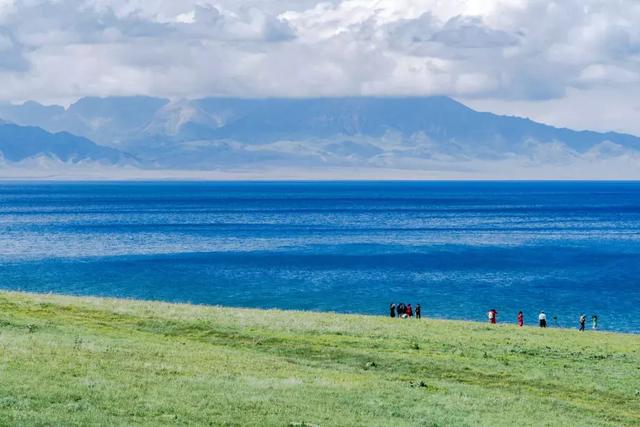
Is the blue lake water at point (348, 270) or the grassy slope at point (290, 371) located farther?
the blue lake water at point (348, 270)

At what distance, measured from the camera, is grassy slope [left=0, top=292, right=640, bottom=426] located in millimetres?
31641

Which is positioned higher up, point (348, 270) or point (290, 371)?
point (290, 371)

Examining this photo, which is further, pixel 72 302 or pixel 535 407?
pixel 72 302

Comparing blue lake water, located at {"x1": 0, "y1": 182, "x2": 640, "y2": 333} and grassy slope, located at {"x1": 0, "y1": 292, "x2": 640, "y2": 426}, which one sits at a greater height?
grassy slope, located at {"x1": 0, "y1": 292, "x2": 640, "y2": 426}

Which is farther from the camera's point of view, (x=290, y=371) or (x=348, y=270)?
(x=348, y=270)

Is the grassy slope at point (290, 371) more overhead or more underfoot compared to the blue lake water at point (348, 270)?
more overhead

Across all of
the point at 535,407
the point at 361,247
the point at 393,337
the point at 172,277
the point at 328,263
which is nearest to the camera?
the point at 535,407

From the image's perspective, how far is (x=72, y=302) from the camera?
61.4 m

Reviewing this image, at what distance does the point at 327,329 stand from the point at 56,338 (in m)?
17.1

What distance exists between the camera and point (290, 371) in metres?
39.9

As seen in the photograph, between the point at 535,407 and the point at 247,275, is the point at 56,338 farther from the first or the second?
the point at 247,275

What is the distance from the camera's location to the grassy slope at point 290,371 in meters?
31.6

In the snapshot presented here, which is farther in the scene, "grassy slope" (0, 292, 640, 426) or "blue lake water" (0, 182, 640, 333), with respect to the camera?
"blue lake water" (0, 182, 640, 333)

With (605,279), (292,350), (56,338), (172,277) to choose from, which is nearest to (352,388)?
(292,350)
